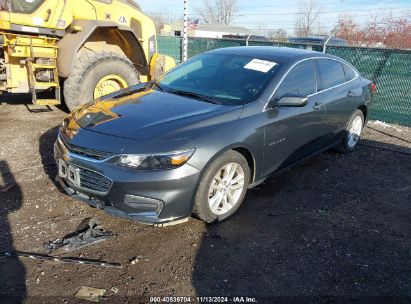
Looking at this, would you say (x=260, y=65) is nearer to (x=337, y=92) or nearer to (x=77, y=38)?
(x=337, y=92)

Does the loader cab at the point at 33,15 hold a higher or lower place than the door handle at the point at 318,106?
higher

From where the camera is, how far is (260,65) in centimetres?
443

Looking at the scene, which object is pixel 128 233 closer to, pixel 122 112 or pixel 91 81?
pixel 122 112

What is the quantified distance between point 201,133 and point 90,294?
157 centimetres

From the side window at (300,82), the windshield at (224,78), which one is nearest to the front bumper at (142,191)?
Result: the windshield at (224,78)

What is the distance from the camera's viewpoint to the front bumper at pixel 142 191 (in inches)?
124

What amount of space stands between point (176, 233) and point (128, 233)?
1.47 feet

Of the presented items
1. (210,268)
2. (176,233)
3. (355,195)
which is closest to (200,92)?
(176,233)

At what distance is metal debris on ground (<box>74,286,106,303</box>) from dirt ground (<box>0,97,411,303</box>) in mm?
44

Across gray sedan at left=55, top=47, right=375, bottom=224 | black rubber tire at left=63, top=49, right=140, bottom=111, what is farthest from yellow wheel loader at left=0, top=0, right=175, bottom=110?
gray sedan at left=55, top=47, right=375, bottom=224

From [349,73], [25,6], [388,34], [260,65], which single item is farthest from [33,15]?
[388,34]

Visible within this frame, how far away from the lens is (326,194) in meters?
4.66

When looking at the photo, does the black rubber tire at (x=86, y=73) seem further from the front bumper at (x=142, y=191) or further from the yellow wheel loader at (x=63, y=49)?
the front bumper at (x=142, y=191)

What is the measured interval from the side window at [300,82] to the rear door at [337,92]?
0.21 metres
